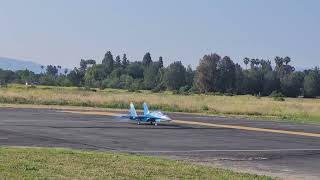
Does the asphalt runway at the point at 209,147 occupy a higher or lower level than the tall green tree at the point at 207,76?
lower

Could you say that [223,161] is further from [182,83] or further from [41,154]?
[182,83]

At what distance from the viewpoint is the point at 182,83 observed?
17100cm

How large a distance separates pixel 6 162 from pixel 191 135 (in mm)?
15510

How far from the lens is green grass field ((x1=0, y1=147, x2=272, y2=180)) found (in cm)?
1094

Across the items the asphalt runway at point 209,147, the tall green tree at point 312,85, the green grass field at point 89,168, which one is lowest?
the asphalt runway at point 209,147

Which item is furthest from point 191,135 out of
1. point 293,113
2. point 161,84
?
point 161,84

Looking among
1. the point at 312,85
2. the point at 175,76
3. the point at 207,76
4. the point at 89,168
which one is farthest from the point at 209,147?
the point at 175,76

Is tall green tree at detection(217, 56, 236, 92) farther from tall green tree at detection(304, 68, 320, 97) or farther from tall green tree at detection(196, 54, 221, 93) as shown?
tall green tree at detection(304, 68, 320, 97)

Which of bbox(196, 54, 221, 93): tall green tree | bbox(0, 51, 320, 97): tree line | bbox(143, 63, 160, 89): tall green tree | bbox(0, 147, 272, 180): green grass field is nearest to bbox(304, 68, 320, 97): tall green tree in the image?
bbox(0, 51, 320, 97): tree line

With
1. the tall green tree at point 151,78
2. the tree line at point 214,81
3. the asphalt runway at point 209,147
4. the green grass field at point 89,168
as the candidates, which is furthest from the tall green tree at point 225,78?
the green grass field at point 89,168

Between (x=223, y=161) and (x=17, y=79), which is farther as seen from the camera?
(x=17, y=79)

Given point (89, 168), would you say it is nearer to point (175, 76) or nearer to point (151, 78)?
point (175, 76)

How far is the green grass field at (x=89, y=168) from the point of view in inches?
431

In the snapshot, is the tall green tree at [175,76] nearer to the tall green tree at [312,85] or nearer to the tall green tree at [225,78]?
the tall green tree at [225,78]
